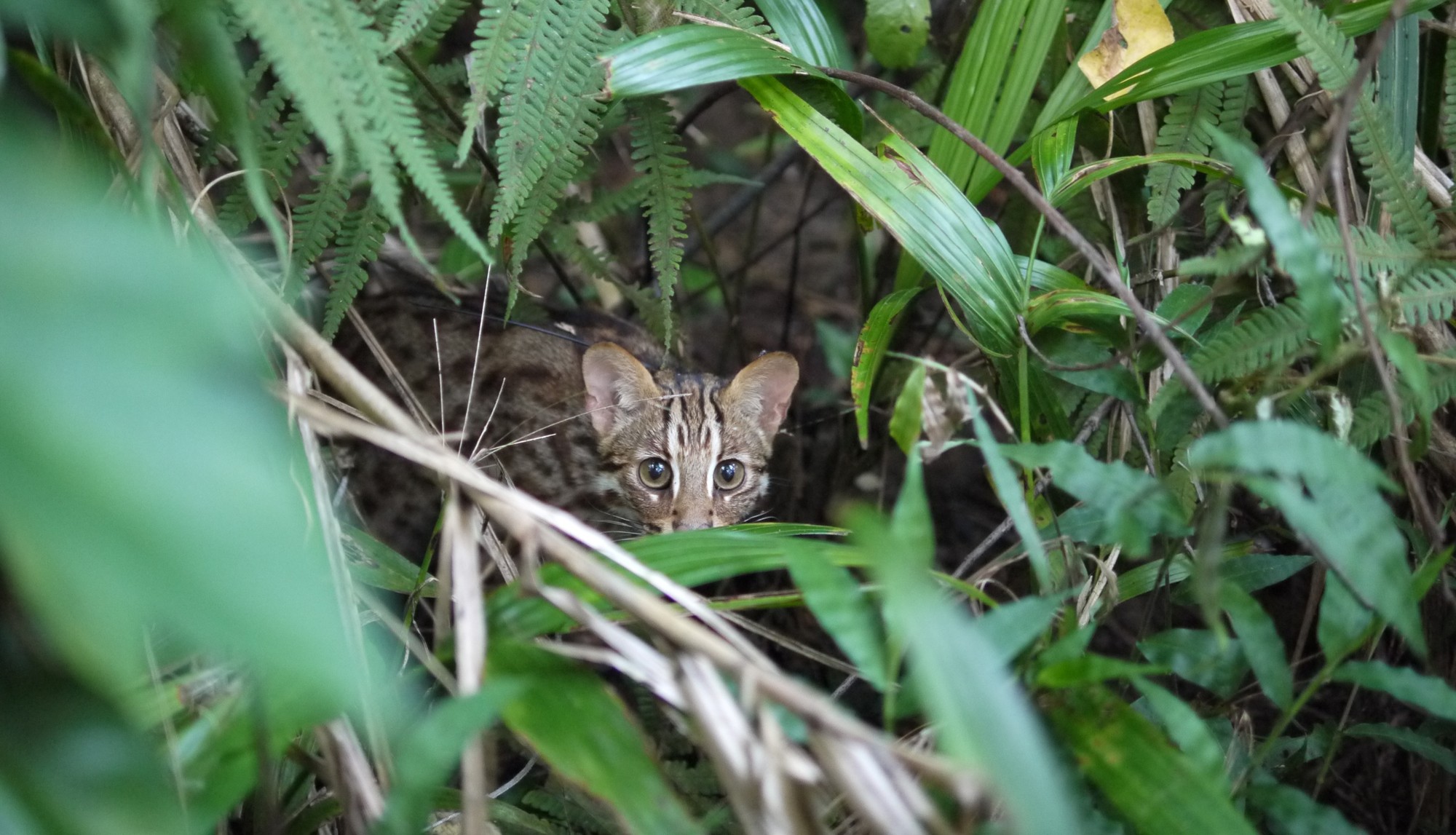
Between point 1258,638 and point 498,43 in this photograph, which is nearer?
point 1258,638

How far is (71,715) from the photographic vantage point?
1381 mm

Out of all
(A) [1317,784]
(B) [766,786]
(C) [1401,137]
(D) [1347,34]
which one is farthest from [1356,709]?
(B) [766,786]

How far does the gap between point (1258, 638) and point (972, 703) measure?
1.12 meters

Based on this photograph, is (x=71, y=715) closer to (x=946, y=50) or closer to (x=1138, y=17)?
(x=1138, y=17)

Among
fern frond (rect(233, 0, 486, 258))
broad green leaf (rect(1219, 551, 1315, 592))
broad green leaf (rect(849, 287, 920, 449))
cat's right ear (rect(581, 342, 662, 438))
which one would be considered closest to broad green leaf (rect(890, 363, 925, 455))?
broad green leaf (rect(849, 287, 920, 449))

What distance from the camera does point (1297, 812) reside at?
204 centimetres

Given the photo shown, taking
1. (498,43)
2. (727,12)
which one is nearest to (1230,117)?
(727,12)

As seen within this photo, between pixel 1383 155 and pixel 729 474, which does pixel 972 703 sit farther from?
pixel 729 474

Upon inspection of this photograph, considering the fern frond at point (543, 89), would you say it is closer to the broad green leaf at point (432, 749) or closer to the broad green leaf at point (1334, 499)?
the broad green leaf at point (432, 749)

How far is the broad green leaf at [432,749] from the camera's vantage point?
153cm

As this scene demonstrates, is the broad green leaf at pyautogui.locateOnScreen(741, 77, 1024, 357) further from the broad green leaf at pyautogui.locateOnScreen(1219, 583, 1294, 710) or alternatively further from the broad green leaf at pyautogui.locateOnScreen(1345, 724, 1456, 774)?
the broad green leaf at pyautogui.locateOnScreen(1345, 724, 1456, 774)

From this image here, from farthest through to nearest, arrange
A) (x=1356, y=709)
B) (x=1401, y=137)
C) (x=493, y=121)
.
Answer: (x=493, y=121), (x=1356, y=709), (x=1401, y=137)

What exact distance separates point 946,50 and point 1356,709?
272cm

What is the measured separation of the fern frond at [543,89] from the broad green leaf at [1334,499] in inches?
66.5
